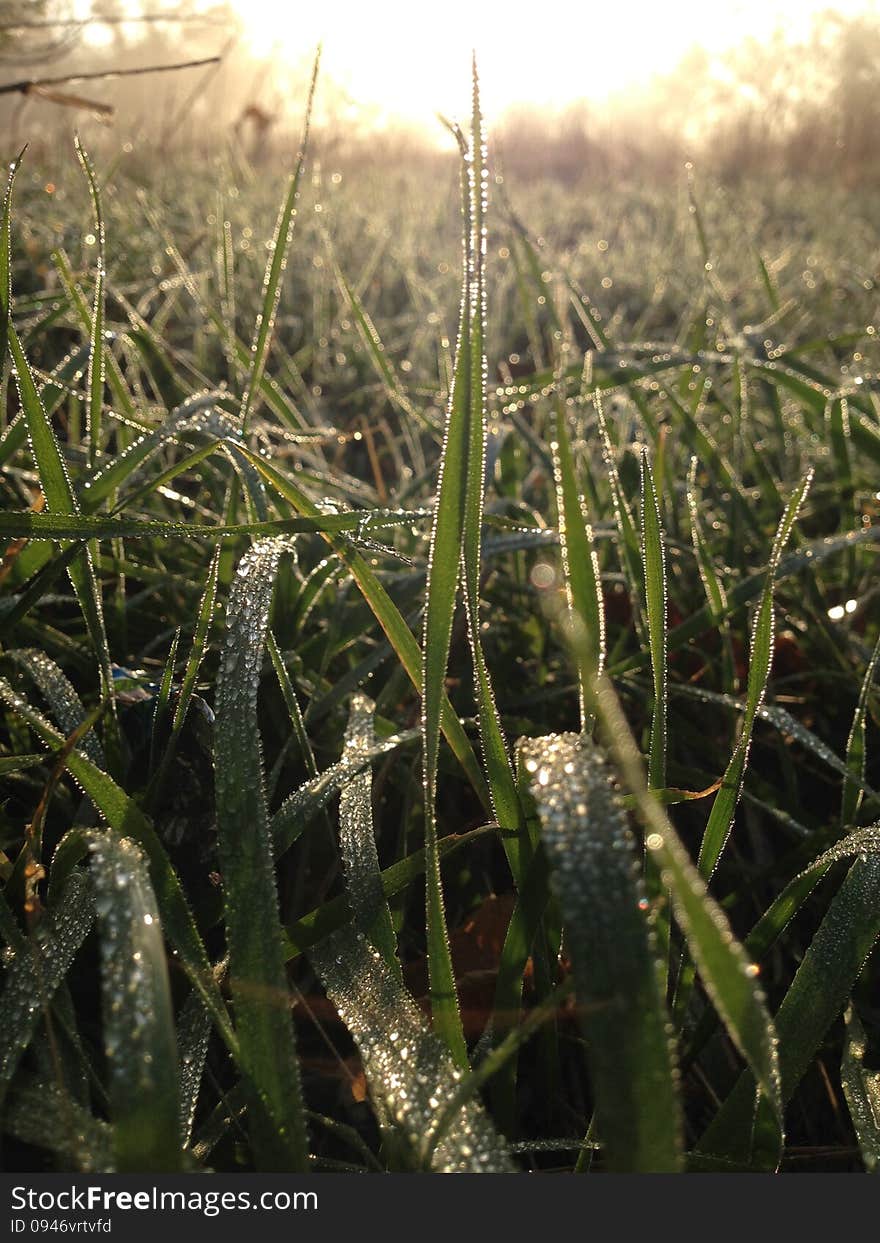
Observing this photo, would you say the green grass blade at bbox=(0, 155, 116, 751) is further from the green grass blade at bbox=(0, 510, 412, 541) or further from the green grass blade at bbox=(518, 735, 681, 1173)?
the green grass blade at bbox=(518, 735, 681, 1173)

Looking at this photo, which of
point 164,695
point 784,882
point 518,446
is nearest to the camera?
point 164,695

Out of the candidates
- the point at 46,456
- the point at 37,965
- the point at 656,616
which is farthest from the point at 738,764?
the point at 46,456

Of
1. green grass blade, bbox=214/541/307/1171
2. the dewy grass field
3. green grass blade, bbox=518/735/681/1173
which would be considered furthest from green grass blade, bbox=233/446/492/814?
green grass blade, bbox=518/735/681/1173

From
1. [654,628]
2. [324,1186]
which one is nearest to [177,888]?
[324,1186]

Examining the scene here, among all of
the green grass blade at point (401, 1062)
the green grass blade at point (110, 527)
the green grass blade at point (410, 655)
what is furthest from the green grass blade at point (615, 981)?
the green grass blade at point (110, 527)

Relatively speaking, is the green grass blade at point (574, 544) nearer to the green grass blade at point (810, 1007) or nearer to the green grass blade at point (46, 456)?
the green grass blade at point (810, 1007)

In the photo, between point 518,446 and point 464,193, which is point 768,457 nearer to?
point 518,446
